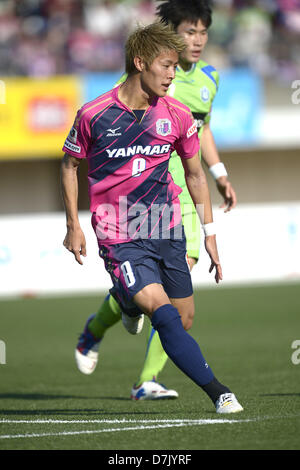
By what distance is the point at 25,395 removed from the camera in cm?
721

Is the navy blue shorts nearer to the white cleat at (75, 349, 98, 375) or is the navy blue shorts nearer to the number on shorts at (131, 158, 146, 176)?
the number on shorts at (131, 158, 146, 176)

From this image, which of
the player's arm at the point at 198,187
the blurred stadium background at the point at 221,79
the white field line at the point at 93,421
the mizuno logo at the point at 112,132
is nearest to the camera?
the white field line at the point at 93,421

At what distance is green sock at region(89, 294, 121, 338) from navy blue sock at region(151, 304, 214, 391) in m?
1.88

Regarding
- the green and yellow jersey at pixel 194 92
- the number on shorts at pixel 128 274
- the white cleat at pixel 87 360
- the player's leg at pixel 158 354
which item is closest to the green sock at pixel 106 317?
the white cleat at pixel 87 360

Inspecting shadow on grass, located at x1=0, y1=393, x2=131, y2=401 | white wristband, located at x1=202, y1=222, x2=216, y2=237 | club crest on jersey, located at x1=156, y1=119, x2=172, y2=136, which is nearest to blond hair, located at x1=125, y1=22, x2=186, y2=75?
club crest on jersey, located at x1=156, y1=119, x2=172, y2=136

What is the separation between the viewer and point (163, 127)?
18.1 ft

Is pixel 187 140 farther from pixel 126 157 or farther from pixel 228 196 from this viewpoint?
pixel 228 196

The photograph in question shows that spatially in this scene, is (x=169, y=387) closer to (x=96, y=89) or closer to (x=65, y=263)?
(x=65, y=263)

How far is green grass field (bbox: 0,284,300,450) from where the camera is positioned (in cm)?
463

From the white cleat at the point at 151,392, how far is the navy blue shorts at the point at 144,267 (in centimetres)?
102

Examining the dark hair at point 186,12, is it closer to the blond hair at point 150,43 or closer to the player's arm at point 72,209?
the blond hair at point 150,43

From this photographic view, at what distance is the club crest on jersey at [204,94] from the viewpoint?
22.9 feet

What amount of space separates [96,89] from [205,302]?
24.1 feet

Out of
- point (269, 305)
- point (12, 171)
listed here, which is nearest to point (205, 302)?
point (269, 305)
